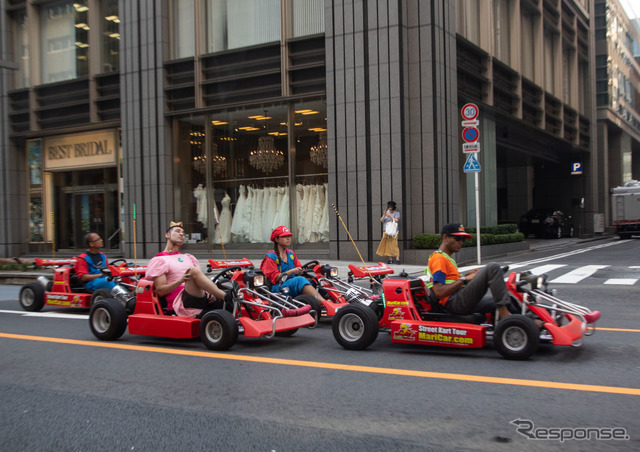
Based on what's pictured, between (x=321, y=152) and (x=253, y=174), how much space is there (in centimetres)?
276

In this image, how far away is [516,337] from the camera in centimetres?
600

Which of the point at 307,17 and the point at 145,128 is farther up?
the point at 307,17

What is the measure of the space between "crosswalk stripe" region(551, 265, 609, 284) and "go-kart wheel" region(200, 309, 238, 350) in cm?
866

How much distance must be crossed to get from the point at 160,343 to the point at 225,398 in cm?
283

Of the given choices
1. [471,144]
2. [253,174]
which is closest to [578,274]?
[471,144]

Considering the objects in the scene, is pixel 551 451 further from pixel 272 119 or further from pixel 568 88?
pixel 568 88

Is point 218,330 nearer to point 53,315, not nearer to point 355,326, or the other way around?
point 355,326

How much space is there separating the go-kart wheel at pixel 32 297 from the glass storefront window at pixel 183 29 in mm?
12792

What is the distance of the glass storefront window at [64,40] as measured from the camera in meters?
24.1

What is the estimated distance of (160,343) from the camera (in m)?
7.63

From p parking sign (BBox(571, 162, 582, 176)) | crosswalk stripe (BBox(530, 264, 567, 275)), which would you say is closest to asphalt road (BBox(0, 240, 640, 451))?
crosswalk stripe (BBox(530, 264, 567, 275))

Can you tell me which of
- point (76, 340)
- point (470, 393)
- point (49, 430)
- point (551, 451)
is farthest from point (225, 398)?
point (76, 340)

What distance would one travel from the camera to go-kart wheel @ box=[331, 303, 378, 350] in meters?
6.74

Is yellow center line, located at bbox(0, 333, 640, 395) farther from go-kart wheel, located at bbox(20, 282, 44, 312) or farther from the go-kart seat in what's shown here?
go-kart wheel, located at bbox(20, 282, 44, 312)
